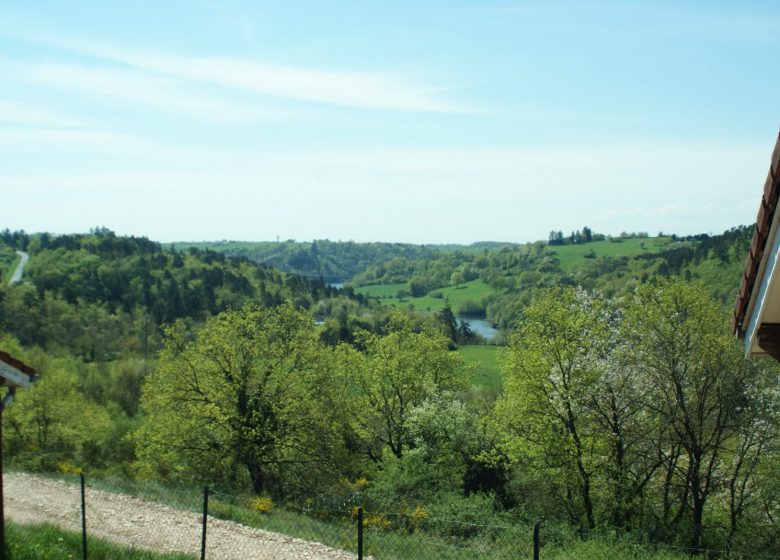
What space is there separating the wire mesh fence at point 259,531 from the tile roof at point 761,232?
24.9 feet

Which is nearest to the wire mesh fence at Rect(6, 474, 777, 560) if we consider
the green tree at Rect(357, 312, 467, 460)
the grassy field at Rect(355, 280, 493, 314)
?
the green tree at Rect(357, 312, 467, 460)

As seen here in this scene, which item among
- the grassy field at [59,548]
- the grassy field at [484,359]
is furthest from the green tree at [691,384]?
the grassy field at [484,359]

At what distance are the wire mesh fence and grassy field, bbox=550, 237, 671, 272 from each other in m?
155

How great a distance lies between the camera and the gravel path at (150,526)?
14789 mm

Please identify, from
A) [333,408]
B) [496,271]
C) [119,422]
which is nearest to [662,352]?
[333,408]

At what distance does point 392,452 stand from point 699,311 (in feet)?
64.3

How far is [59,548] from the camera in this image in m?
12.4

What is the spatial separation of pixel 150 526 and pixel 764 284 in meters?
15.8

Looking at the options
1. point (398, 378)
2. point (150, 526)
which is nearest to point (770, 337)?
point (150, 526)

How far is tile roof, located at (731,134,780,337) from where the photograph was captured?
465 centimetres

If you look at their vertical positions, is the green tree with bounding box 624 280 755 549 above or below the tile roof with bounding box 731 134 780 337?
below

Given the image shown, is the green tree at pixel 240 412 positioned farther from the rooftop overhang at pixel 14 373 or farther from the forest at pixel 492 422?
the rooftop overhang at pixel 14 373

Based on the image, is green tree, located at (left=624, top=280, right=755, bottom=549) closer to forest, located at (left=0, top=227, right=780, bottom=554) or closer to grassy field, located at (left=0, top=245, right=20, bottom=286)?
forest, located at (left=0, top=227, right=780, bottom=554)

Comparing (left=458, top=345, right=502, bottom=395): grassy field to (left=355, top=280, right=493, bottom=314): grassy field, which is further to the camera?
(left=355, top=280, right=493, bottom=314): grassy field
